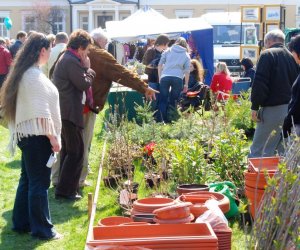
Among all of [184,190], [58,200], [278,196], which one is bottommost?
[58,200]

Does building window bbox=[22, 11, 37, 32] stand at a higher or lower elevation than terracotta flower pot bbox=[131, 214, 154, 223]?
higher

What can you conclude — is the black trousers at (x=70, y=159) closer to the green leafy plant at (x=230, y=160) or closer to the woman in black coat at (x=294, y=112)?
the green leafy plant at (x=230, y=160)

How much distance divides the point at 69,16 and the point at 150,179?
139ft

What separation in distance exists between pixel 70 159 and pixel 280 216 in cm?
362

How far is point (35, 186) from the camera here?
536cm

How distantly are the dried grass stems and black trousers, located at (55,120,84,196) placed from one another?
3414mm

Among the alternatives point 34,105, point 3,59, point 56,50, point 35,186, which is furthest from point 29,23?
point 34,105

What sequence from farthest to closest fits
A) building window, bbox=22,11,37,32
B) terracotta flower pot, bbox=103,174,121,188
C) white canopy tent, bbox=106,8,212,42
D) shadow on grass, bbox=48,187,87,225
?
building window, bbox=22,11,37,32 < white canopy tent, bbox=106,8,212,42 < terracotta flower pot, bbox=103,174,121,188 < shadow on grass, bbox=48,187,87,225

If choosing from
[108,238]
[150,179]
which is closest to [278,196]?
[108,238]

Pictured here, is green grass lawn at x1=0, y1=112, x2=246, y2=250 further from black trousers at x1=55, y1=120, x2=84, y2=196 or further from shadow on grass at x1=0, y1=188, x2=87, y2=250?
black trousers at x1=55, y1=120, x2=84, y2=196

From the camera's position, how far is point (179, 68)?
458 inches

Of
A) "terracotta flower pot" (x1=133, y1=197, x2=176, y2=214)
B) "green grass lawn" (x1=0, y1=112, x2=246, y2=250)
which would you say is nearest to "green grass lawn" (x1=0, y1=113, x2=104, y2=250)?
"green grass lawn" (x1=0, y1=112, x2=246, y2=250)

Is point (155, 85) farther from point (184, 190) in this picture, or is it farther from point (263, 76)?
point (184, 190)

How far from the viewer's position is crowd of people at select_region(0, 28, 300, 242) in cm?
520
